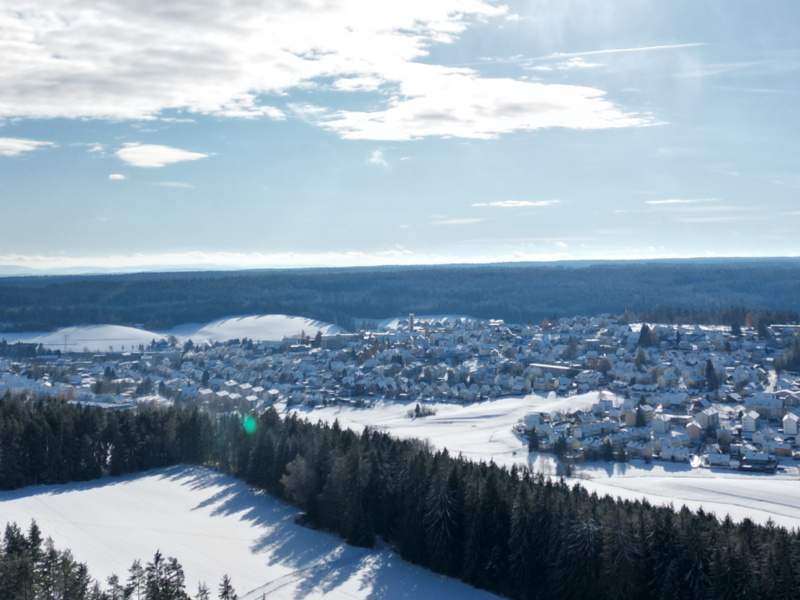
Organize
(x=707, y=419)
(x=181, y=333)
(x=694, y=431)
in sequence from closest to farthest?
(x=694, y=431) < (x=707, y=419) < (x=181, y=333)

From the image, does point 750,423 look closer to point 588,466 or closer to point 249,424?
point 588,466

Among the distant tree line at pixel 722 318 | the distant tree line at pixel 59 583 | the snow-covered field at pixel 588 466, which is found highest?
the distant tree line at pixel 722 318

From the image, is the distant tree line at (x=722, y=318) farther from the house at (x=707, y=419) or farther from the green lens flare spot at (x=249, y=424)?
the green lens flare spot at (x=249, y=424)

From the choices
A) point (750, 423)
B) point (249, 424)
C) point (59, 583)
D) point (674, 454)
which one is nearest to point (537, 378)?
point (750, 423)

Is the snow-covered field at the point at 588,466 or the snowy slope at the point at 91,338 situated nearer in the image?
the snow-covered field at the point at 588,466

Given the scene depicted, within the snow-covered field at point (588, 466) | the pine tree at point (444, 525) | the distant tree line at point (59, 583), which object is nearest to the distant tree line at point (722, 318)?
the snow-covered field at point (588, 466)

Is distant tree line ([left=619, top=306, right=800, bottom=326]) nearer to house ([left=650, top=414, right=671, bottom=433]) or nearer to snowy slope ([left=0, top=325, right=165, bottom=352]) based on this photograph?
house ([left=650, top=414, right=671, bottom=433])
